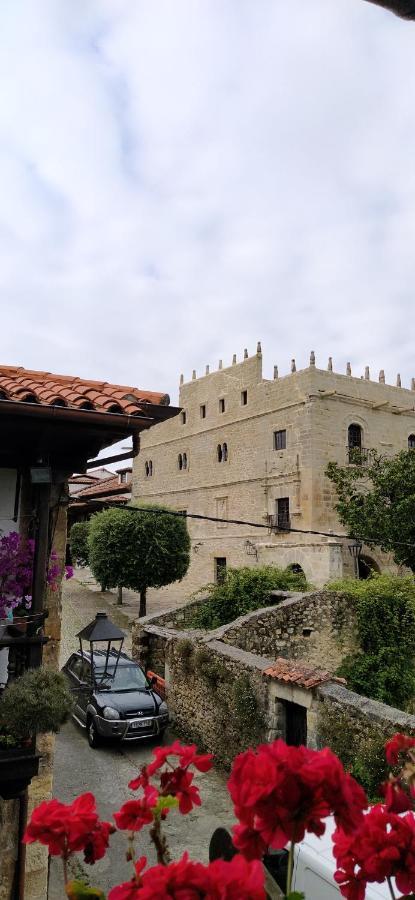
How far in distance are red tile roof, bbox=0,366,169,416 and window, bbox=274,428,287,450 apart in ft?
72.9

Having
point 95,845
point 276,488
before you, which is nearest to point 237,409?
point 276,488

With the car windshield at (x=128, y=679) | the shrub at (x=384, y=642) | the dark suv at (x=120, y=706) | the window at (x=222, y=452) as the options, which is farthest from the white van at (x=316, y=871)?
the window at (x=222, y=452)

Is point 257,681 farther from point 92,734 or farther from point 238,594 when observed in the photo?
point 238,594

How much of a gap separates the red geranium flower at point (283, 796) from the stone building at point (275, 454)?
22617 mm

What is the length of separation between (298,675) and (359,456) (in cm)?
1815

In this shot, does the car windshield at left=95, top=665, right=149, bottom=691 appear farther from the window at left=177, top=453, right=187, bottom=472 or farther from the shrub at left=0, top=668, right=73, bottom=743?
the window at left=177, top=453, right=187, bottom=472

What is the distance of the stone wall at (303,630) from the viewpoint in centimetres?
1326

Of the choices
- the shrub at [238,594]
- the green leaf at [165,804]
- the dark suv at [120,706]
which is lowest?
the dark suv at [120,706]

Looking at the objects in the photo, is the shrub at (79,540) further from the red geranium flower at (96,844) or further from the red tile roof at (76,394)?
the red geranium flower at (96,844)

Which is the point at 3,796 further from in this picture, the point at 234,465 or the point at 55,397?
the point at 234,465

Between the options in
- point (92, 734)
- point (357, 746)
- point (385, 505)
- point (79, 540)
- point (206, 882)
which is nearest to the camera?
point (206, 882)

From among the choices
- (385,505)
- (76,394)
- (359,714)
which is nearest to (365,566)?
(385,505)

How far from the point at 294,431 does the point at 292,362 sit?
3.46 meters

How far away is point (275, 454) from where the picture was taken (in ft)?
90.7
